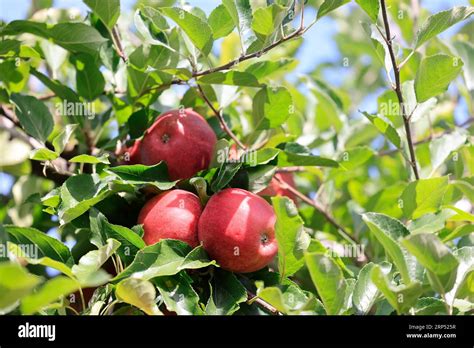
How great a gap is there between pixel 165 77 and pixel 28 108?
31 cm

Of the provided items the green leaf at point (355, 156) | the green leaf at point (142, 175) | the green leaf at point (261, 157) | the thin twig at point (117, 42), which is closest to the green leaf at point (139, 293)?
the green leaf at point (142, 175)

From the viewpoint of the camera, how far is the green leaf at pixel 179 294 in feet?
3.83

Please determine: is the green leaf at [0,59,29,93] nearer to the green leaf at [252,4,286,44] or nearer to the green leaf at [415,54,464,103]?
the green leaf at [252,4,286,44]

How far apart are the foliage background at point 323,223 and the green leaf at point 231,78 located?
134mm

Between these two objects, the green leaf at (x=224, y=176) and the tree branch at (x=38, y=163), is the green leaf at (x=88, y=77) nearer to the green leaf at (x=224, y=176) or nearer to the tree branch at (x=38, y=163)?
the tree branch at (x=38, y=163)

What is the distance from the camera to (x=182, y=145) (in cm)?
145

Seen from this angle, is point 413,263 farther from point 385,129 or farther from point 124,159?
point 124,159

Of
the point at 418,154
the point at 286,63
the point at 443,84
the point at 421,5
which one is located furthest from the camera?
the point at 421,5

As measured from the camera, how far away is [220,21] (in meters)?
1.47

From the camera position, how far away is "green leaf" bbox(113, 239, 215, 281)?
116cm

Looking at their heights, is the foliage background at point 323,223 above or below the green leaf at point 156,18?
below

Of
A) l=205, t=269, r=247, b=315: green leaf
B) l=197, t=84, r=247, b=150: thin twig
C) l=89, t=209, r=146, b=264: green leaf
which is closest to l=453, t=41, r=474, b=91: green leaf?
l=197, t=84, r=247, b=150: thin twig

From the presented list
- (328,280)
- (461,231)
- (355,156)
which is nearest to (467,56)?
(355,156)
